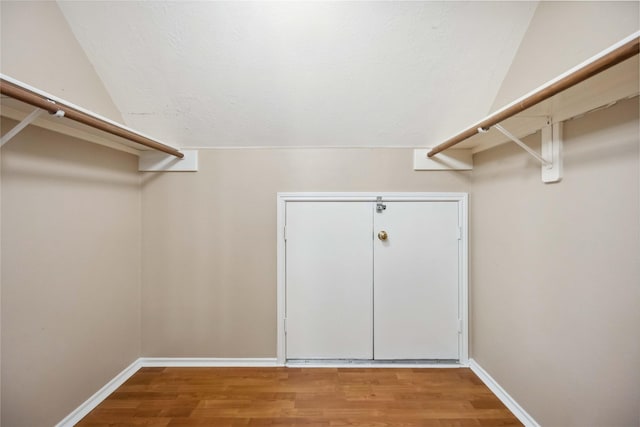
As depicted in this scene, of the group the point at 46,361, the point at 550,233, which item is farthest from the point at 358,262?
the point at 46,361

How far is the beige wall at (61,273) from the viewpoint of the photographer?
128 cm

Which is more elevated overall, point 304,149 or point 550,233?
point 304,149

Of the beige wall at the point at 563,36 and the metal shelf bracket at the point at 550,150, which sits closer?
the beige wall at the point at 563,36

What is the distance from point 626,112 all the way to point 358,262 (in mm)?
1582

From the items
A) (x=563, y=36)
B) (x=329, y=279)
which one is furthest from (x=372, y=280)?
(x=563, y=36)

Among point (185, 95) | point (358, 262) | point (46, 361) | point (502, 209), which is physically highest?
point (185, 95)

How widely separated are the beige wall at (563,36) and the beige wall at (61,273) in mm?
2575

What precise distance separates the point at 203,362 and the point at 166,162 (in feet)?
5.08

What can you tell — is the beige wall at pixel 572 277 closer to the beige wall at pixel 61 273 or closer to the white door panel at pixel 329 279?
the white door panel at pixel 329 279

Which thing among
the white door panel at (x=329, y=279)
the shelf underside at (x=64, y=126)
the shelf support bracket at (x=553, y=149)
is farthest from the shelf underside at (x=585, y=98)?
the shelf underside at (x=64, y=126)

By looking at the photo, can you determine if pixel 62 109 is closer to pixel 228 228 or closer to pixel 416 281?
pixel 228 228

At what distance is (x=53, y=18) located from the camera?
56.1 inches

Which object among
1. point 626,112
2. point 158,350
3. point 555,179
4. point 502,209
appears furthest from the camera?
point 158,350

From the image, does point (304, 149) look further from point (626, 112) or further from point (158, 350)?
point (158, 350)
